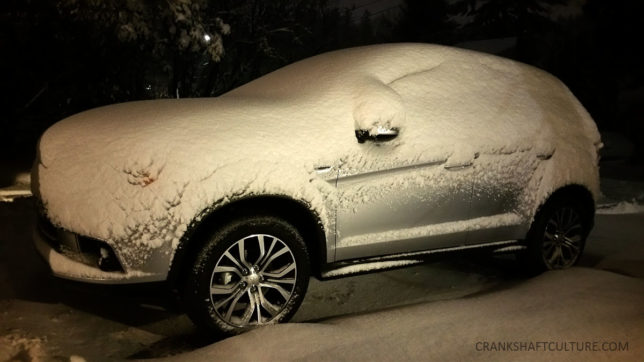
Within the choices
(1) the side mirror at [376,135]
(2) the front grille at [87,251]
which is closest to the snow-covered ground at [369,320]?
(2) the front grille at [87,251]

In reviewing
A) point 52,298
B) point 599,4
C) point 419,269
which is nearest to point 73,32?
point 52,298

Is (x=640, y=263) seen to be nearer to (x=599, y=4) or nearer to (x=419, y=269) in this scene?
(x=419, y=269)

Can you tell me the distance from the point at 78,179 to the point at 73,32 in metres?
7.85

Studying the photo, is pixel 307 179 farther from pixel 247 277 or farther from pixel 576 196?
pixel 576 196

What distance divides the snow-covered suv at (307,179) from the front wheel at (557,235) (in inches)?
0.6

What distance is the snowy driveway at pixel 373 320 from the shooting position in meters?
2.69

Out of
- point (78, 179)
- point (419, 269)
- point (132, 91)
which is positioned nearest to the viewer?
point (78, 179)

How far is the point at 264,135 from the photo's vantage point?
2.98 meters

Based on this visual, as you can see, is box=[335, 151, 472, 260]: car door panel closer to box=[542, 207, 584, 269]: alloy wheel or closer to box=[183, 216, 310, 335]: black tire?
box=[183, 216, 310, 335]: black tire

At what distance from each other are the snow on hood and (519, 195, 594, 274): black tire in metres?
0.51

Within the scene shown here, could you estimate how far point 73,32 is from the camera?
9500 mm

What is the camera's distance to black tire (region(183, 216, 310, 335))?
2.88 metres

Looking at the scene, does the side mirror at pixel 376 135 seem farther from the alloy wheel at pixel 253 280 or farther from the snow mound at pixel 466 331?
the snow mound at pixel 466 331

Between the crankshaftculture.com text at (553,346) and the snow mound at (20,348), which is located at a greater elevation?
the snow mound at (20,348)
